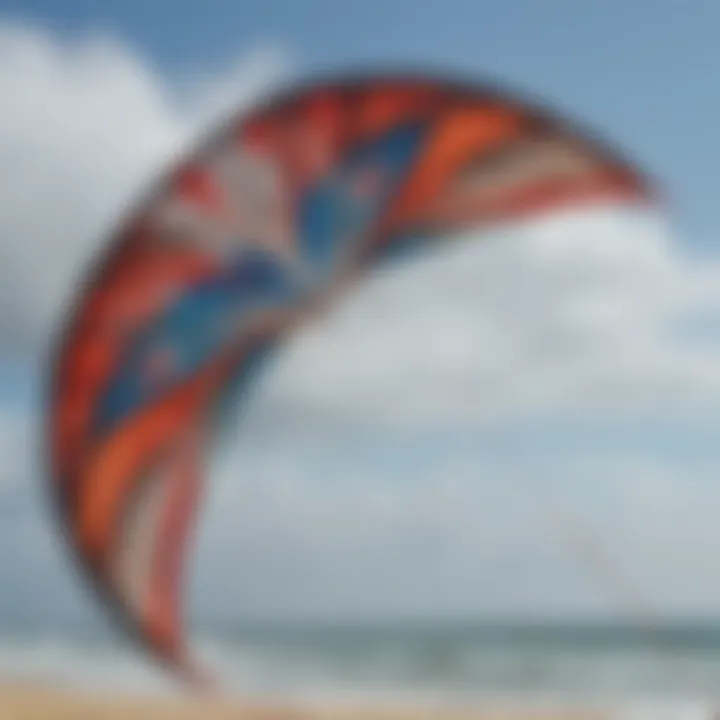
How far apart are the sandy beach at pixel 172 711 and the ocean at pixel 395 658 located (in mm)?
32

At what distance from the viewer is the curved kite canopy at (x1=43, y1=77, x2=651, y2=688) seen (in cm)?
313

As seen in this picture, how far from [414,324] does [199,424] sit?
18.9 inches

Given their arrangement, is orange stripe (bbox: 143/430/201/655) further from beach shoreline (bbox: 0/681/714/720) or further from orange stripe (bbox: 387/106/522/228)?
orange stripe (bbox: 387/106/522/228)

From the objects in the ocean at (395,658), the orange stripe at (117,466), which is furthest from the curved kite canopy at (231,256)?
the ocean at (395,658)

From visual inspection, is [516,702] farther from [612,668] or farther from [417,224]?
[417,224]

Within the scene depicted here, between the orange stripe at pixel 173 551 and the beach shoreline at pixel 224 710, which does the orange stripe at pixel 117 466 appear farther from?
the beach shoreline at pixel 224 710

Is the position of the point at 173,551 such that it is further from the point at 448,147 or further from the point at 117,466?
the point at 448,147

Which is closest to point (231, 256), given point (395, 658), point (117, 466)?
point (117, 466)

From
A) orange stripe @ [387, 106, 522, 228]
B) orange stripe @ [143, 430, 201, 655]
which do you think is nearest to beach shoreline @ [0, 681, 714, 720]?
orange stripe @ [143, 430, 201, 655]

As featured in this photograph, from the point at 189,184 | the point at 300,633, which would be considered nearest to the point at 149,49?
the point at 189,184

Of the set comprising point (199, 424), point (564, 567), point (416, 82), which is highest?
point (416, 82)

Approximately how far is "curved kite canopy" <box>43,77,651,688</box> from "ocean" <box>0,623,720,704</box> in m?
0.10

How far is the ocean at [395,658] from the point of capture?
3.16 metres

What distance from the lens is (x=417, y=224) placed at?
319 centimetres
